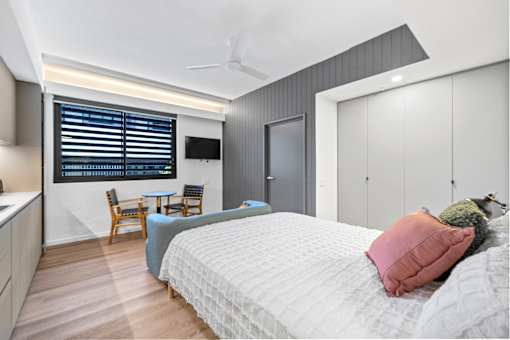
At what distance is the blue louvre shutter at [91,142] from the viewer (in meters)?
3.49

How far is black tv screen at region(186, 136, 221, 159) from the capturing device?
4684 mm

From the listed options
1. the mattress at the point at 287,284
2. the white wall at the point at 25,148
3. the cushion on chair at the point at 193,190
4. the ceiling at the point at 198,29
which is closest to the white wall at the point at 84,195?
the cushion on chair at the point at 193,190

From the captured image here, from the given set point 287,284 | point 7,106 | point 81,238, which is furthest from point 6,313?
point 81,238

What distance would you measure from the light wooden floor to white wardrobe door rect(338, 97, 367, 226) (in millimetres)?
2631

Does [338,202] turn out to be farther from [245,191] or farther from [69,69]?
[69,69]

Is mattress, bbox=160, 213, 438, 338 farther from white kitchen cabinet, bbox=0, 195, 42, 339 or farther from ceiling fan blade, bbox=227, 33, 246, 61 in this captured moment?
ceiling fan blade, bbox=227, 33, 246, 61

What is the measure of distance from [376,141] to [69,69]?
4.64 metres

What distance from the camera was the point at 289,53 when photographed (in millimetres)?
3059

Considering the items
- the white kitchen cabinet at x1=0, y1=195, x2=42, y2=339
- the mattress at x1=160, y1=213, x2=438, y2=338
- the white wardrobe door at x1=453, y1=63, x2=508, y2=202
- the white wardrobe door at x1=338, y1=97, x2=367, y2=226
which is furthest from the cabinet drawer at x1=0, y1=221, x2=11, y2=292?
the white wardrobe door at x1=453, y1=63, x2=508, y2=202

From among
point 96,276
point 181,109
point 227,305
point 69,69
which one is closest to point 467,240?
point 227,305

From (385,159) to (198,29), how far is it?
2869 millimetres

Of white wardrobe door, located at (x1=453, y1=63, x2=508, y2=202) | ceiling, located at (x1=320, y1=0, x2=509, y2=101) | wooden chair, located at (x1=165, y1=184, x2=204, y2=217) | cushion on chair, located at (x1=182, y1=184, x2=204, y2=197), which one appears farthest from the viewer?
cushion on chair, located at (x1=182, y1=184, x2=204, y2=197)

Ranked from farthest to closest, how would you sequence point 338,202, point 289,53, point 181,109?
1. point 181,109
2. point 338,202
3. point 289,53

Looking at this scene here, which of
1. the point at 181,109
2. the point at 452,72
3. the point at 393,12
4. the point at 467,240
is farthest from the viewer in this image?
the point at 181,109
